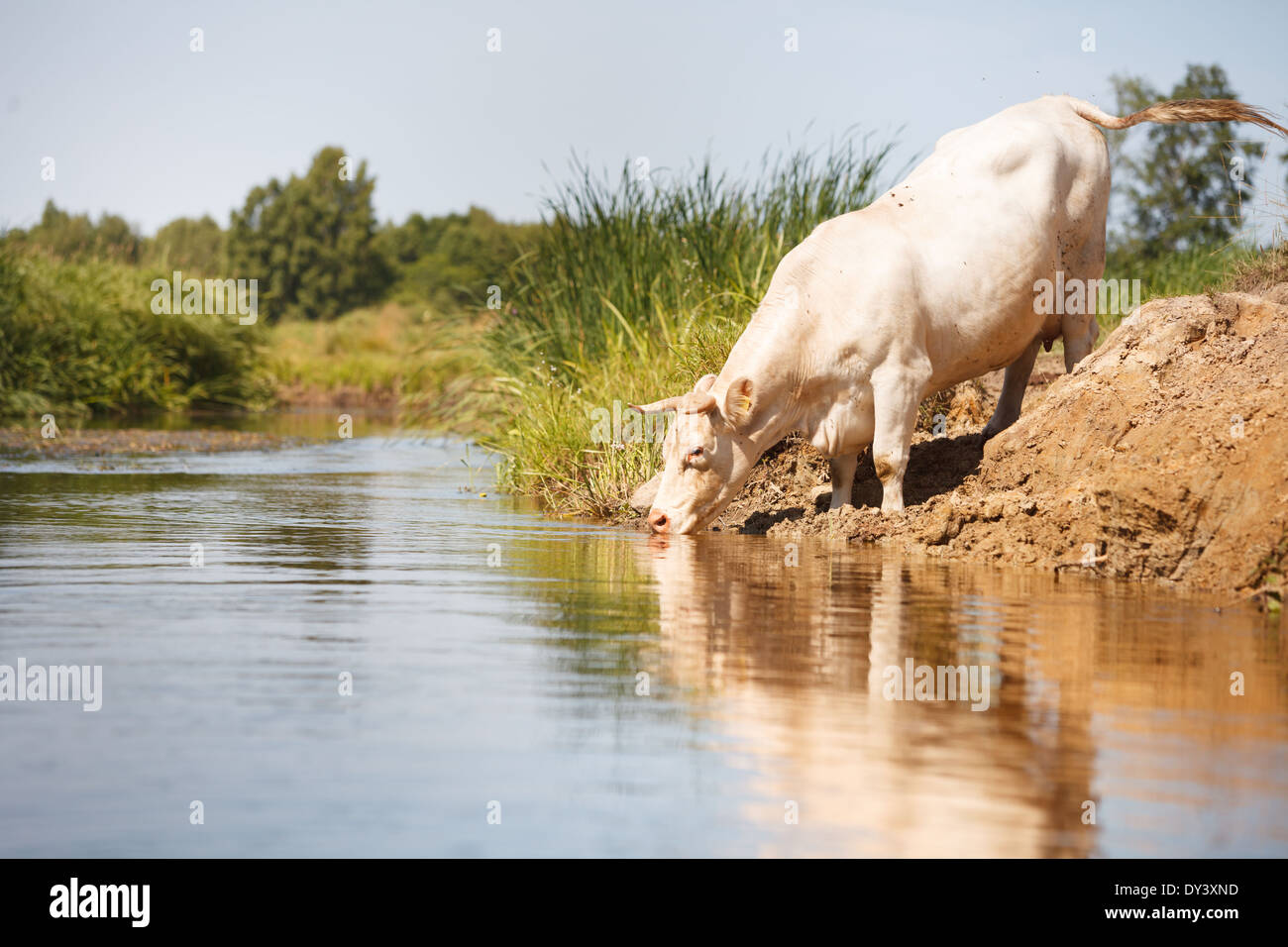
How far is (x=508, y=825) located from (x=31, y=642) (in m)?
3.11

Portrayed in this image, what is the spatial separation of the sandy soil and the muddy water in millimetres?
508

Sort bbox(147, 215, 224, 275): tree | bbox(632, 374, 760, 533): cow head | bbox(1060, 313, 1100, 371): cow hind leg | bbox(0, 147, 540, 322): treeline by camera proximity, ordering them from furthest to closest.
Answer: bbox(147, 215, 224, 275): tree, bbox(0, 147, 540, 322): treeline, bbox(1060, 313, 1100, 371): cow hind leg, bbox(632, 374, 760, 533): cow head

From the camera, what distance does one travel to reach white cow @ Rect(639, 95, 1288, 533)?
32.1ft

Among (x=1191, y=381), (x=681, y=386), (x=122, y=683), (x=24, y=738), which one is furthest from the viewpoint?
(x=681, y=386)

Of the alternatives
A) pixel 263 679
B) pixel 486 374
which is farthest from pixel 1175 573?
pixel 486 374

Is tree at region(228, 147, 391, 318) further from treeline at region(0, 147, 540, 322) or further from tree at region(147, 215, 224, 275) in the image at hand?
tree at region(147, 215, 224, 275)

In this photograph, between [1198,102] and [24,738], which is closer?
[24,738]

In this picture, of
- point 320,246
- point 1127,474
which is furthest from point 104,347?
point 320,246

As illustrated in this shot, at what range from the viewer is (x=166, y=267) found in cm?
3359

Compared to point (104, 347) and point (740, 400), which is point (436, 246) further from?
point (740, 400)

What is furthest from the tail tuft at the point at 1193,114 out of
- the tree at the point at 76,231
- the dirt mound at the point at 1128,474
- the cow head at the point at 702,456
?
the tree at the point at 76,231

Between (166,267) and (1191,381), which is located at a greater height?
(166,267)

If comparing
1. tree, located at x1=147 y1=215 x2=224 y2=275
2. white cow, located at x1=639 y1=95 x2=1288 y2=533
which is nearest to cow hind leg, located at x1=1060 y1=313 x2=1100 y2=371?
white cow, located at x1=639 y1=95 x2=1288 y2=533

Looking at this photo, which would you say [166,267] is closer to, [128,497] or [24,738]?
[128,497]
